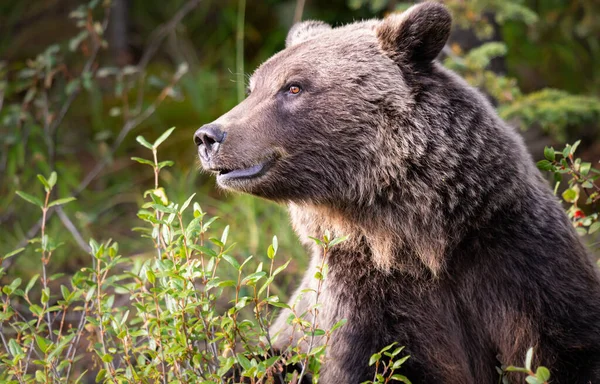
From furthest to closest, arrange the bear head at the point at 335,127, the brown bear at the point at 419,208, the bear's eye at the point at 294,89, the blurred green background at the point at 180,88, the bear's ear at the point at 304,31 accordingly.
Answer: the blurred green background at the point at 180,88 < the bear's ear at the point at 304,31 < the bear's eye at the point at 294,89 < the bear head at the point at 335,127 < the brown bear at the point at 419,208

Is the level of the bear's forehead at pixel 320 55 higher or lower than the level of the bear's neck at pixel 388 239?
higher

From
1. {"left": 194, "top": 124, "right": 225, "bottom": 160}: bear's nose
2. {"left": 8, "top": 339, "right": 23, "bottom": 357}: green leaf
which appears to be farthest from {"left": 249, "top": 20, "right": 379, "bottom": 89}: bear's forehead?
{"left": 8, "top": 339, "right": 23, "bottom": 357}: green leaf

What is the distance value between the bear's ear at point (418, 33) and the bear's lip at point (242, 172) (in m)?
0.78

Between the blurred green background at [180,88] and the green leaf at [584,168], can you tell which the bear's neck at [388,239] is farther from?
the blurred green background at [180,88]

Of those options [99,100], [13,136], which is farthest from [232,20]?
[13,136]

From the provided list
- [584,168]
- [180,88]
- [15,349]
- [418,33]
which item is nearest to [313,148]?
[418,33]

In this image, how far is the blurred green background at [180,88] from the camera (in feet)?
17.9

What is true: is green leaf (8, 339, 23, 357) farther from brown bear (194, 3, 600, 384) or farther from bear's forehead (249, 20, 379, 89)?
bear's forehead (249, 20, 379, 89)

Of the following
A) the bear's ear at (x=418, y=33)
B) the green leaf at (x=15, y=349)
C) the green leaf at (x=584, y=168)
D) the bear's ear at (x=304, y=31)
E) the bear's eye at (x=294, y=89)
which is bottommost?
the green leaf at (x=15, y=349)

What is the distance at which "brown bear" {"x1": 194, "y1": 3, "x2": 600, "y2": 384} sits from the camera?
124 inches

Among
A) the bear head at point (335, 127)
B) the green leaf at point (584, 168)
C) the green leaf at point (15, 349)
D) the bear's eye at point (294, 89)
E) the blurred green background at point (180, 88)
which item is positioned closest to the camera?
the green leaf at point (15, 349)

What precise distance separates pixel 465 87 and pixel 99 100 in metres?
6.84

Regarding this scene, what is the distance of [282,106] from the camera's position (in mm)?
3400

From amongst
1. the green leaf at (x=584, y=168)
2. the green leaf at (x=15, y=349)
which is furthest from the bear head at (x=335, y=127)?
the green leaf at (x=15, y=349)
